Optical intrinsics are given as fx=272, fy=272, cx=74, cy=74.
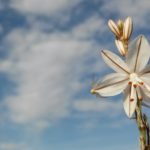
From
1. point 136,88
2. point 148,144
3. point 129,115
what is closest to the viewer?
point 148,144

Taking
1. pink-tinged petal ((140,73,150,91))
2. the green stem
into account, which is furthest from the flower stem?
pink-tinged petal ((140,73,150,91))

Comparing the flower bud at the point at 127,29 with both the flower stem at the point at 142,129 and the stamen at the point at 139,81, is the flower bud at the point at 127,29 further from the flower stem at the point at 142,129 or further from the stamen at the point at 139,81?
the flower stem at the point at 142,129

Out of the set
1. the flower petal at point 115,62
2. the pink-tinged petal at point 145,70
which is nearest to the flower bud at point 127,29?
the flower petal at point 115,62

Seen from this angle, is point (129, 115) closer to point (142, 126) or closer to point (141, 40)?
point (142, 126)

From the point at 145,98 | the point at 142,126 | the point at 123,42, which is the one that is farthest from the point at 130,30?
the point at 142,126

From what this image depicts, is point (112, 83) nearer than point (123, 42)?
No

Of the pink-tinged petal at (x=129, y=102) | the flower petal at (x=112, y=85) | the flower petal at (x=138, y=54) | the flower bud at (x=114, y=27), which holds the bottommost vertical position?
the pink-tinged petal at (x=129, y=102)

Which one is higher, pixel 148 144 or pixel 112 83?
pixel 112 83
